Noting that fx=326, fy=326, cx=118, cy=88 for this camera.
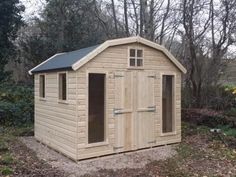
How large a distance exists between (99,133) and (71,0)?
1112 centimetres

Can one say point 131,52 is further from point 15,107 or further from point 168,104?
point 15,107

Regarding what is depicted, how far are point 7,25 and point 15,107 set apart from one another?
18.3 ft

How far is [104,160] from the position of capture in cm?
788

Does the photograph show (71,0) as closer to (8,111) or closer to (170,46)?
(170,46)

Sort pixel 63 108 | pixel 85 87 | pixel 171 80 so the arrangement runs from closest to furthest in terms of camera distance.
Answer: pixel 85 87
pixel 63 108
pixel 171 80

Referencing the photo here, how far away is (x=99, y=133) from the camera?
8.13 metres

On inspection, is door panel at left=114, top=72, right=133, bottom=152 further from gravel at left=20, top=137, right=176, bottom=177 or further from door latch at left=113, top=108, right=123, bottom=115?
gravel at left=20, top=137, right=176, bottom=177

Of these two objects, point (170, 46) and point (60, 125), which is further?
point (170, 46)

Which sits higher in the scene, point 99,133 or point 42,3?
point 42,3

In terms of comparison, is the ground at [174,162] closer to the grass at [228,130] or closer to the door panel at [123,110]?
the grass at [228,130]

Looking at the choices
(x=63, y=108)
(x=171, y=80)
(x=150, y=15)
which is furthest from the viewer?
(x=150, y=15)

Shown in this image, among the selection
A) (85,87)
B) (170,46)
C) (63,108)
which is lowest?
(63,108)

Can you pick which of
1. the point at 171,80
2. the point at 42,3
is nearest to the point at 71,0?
the point at 42,3

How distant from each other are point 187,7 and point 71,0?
21.8ft
